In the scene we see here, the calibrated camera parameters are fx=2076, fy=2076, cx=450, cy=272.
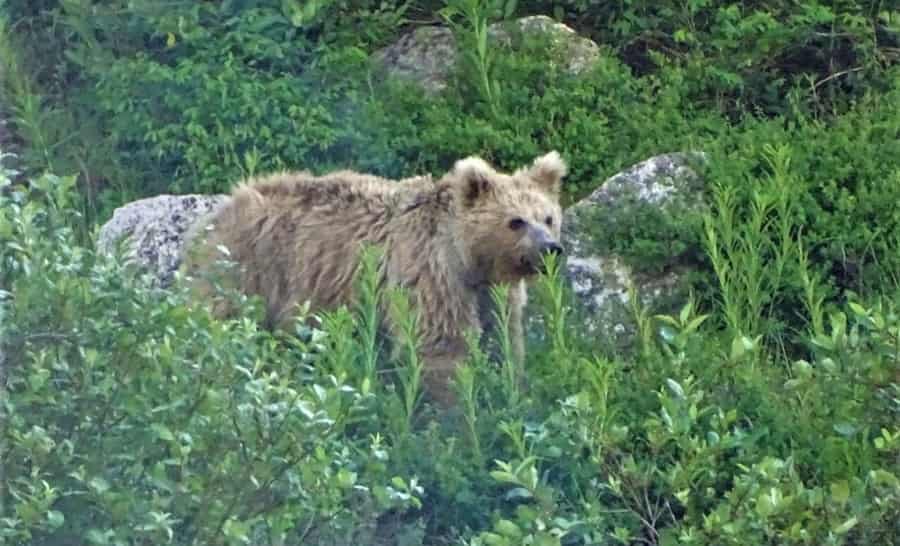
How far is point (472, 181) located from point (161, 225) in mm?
1544

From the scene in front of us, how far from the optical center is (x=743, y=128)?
9.65m

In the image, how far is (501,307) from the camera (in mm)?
7430

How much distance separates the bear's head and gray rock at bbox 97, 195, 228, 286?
3.80 ft

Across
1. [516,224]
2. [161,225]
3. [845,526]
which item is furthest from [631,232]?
[845,526]

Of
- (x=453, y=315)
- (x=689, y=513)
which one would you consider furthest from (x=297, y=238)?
(x=689, y=513)

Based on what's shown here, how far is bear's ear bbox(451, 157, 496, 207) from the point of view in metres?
8.17

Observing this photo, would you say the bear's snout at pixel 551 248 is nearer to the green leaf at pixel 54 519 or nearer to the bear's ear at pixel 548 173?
the bear's ear at pixel 548 173

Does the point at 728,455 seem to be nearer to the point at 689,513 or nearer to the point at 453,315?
the point at 689,513

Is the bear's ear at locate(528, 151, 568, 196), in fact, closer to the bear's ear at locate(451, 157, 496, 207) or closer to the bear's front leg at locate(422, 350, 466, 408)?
the bear's ear at locate(451, 157, 496, 207)

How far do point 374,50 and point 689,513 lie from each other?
15.8 ft

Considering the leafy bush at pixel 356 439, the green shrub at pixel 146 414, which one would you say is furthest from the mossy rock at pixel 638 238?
the green shrub at pixel 146 414

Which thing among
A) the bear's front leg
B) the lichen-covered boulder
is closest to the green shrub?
the bear's front leg

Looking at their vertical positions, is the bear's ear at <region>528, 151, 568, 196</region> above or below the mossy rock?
above

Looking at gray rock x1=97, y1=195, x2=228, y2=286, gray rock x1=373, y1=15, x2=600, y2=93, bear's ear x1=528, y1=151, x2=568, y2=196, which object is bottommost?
gray rock x1=97, y1=195, x2=228, y2=286
